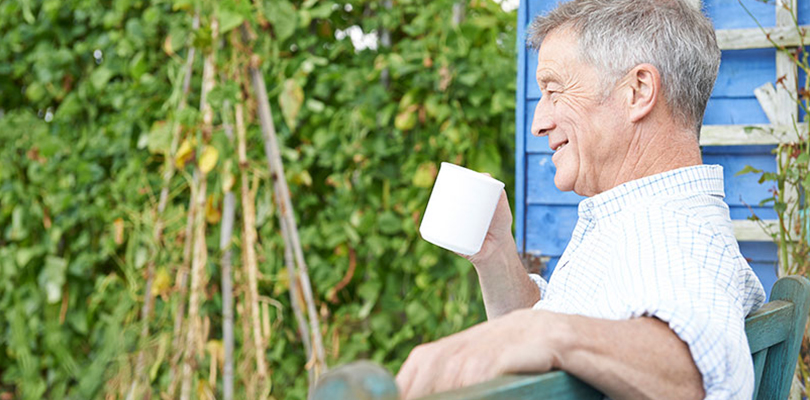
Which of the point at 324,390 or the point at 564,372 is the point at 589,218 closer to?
the point at 564,372

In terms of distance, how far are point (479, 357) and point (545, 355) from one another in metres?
0.05

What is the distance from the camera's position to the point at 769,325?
2.81ft

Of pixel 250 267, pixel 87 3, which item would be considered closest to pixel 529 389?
pixel 250 267

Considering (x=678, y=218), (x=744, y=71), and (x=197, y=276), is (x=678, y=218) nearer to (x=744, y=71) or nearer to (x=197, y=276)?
(x=744, y=71)

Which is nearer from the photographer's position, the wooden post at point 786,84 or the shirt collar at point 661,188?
the shirt collar at point 661,188

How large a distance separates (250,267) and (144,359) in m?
0.42

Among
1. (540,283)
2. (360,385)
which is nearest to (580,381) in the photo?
(360,385)

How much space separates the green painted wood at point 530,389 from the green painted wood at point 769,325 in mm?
246

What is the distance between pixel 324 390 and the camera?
0.45 metres

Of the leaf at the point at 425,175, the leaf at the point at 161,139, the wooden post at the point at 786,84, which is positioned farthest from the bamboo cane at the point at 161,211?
the wooden post at the point at 786,84

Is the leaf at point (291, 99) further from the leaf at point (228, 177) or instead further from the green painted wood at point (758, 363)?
the green painted wood at point (758, 363)

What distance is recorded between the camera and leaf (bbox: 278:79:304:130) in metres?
2.38

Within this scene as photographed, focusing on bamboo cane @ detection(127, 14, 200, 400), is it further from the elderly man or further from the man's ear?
the man's ear

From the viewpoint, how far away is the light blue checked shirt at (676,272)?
709mm
